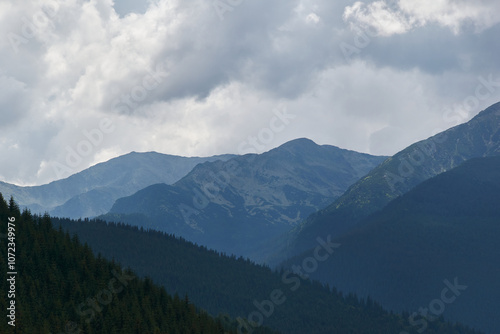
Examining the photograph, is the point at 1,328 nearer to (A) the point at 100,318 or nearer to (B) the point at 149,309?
(A) the point at 100,318

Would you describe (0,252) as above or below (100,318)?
above

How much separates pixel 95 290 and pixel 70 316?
69.3 feet

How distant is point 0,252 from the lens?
7510 inches

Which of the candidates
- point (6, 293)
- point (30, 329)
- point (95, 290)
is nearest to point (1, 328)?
point (30, 329)

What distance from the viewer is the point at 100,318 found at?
585ft

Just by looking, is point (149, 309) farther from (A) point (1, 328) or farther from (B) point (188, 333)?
(A) point (1, 328)

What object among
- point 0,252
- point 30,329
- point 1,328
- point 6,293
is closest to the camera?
point 1,328

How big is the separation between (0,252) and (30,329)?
42.6m

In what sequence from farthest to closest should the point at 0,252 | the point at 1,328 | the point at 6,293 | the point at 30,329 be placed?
1. the point at 0,252
2. the point at 6,293
3. the point at 30,329
4. the point at 1,328

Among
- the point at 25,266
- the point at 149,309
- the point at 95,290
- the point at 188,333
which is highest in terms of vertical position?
the point at 25,266

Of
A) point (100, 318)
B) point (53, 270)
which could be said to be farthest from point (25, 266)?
point (100, 318)

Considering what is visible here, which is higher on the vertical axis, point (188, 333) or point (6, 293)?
point (6, 293)

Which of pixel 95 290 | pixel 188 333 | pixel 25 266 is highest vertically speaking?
pixel 25 266

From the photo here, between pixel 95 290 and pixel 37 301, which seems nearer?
pixel 37 301
